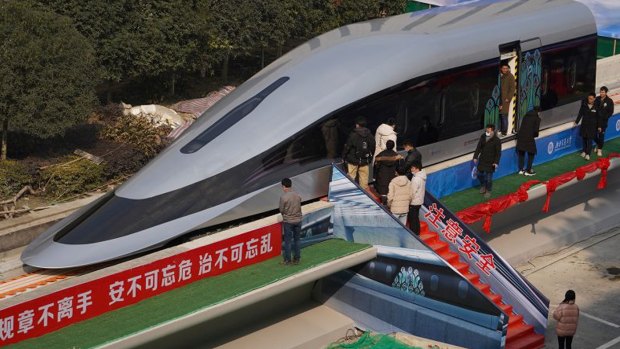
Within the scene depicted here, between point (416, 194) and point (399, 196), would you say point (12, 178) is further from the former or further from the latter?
point (416, 194)

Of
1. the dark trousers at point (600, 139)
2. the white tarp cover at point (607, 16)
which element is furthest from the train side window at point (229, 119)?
the white tarp cover at point (607, 16)

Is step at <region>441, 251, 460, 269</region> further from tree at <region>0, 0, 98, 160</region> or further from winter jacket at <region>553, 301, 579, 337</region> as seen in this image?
tree at <region>0, 0, 98, 160</region>

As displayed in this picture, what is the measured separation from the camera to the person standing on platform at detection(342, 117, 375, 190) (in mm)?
16281

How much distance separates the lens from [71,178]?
21.1m

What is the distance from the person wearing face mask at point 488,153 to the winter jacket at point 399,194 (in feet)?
9.00

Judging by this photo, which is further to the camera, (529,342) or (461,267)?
(461,267)

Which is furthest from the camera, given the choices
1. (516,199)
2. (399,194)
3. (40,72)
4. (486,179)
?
(40,72)

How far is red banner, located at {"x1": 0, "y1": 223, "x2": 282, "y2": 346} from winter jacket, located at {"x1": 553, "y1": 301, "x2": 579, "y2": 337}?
4392 mm

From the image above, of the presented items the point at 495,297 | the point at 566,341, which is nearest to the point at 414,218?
the point at 495,297

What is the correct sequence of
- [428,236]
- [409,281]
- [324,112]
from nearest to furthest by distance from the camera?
1. [409,281]
2. [324,112]
3. [428,236]

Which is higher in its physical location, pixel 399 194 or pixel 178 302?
pixel 399 194

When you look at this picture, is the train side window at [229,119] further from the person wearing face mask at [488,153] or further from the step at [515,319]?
the step at [515,319]

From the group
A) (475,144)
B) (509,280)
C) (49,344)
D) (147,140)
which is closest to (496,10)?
(475,144)

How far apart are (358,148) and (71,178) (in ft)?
25.3
